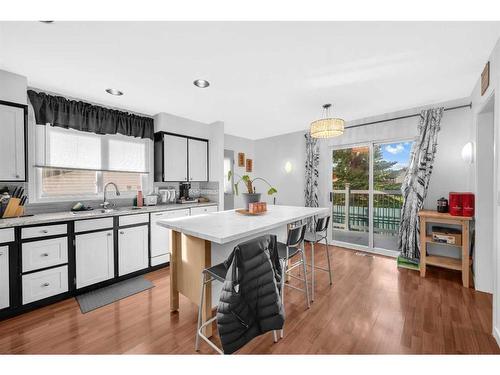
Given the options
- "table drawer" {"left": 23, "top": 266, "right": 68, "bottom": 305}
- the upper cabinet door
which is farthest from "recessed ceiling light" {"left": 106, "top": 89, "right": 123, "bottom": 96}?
"table drawer" {"left": 23, "top": 266, "right": 68, "bottom": 305}

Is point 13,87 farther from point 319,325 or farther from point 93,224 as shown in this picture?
point 319,325

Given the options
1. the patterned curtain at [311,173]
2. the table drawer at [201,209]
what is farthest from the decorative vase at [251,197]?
the patterned curtain at [311,173]

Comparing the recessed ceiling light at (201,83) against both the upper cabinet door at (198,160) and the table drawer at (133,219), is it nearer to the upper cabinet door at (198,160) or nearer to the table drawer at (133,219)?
the upper cabinet door at (198,160)

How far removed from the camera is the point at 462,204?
2.77 metres

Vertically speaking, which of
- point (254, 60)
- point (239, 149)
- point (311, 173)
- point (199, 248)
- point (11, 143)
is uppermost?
point (254, 60)

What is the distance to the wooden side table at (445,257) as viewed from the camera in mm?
2643

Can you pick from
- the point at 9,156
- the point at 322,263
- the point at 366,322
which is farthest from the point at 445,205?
the point at 9,156

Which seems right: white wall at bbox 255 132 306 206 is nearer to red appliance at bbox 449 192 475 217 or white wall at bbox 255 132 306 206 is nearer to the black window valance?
red appliance at bbox 449 192 475 217

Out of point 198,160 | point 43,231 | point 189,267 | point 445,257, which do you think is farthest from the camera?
point 198,160

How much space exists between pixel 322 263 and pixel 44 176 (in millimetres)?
4126

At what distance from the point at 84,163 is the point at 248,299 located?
305 centimetres

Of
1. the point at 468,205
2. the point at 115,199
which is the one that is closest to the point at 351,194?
the point at 468,205

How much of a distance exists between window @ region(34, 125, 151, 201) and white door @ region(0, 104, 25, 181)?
1.27 ft

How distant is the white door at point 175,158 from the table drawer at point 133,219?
0.81 m
